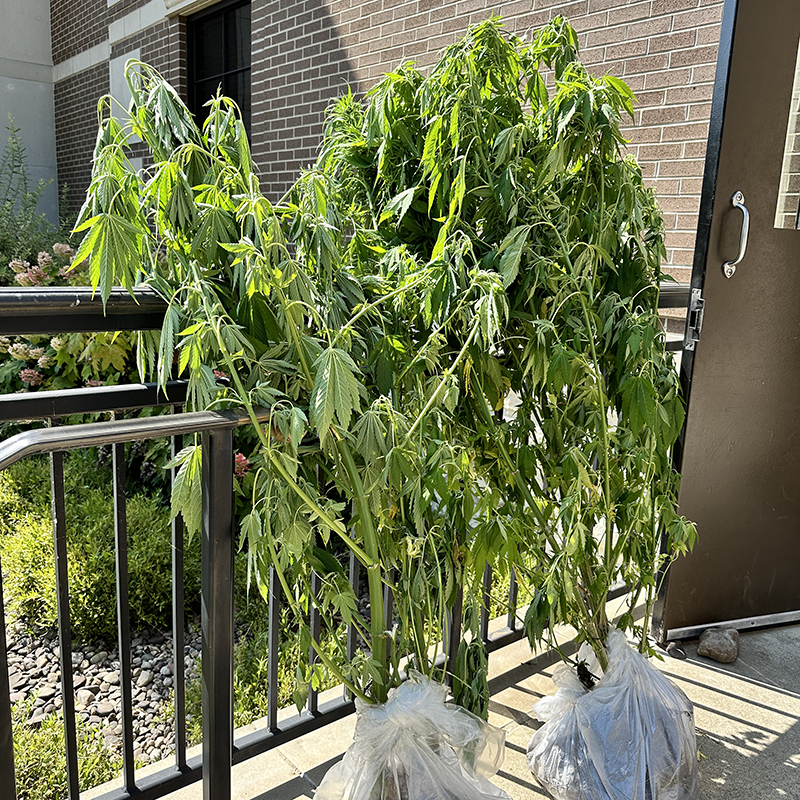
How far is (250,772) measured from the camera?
1.86 metres

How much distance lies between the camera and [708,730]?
2.09 m

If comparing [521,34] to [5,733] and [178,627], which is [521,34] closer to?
[178,627]

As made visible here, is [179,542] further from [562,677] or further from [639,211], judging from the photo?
[639,211]

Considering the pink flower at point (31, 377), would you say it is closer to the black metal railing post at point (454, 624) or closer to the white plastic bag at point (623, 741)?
the black metal railing post at point (454, 624)

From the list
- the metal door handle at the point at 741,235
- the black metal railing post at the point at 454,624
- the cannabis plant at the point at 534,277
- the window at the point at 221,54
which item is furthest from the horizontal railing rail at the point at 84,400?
the window at the point at 221,54

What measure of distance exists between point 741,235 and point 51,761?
9.01 ft

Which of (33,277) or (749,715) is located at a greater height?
(33,277)

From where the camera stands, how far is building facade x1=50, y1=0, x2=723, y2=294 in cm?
304

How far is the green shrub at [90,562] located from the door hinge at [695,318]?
239cm

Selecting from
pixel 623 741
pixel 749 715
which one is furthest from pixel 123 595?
pixel 749 715

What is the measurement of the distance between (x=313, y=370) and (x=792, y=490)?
85.5 inches

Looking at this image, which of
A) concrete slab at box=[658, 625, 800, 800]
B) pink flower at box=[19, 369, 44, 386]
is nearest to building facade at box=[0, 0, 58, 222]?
pink flower at box=[19, 369, 44, 386]

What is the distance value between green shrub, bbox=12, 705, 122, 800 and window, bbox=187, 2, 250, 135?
17.0 ft

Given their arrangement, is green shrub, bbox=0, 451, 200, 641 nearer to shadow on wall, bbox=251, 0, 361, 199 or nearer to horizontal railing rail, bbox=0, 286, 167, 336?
horizontal railing rail, bbox=0, 286, 167, 336
